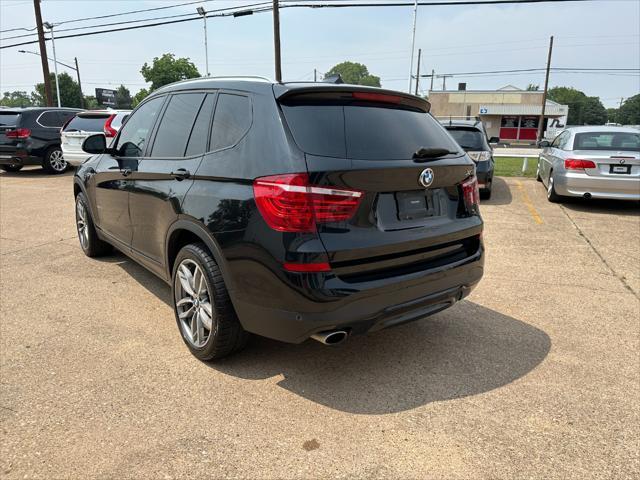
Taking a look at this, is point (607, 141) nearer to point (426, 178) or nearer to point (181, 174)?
point (426, 178)

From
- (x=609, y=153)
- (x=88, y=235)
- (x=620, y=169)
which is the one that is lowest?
(x=88, y=235)

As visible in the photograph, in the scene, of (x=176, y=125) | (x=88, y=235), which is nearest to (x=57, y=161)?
(x=88, y=235)

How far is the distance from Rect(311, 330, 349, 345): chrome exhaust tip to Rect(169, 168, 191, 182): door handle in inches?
55.7

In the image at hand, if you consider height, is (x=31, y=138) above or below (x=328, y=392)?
above

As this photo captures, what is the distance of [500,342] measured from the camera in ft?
11.5

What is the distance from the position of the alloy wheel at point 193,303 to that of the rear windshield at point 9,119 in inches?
482

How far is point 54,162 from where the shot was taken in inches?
523

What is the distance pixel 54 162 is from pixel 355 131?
13.2 meters

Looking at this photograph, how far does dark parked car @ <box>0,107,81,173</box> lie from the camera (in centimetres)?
1258

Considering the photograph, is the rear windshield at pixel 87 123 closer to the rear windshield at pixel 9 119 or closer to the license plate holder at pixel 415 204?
the rear windshield at pixel 9 119

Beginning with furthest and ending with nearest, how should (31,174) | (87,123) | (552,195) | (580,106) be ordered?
(580,106), (31,174), (87,123), (552,195)

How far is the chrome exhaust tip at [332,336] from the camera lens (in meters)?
2.50

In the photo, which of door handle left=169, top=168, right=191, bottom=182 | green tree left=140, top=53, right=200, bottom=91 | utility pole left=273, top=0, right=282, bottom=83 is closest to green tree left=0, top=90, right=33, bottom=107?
green tree left=140, top=53, right=200, bottom=91

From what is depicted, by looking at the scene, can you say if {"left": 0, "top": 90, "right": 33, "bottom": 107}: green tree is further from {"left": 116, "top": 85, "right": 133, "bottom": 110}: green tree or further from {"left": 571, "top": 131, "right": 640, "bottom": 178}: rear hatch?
{"left": 571, "top": 131, "right": 640, "bottom": 178}: rear hatch
